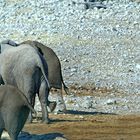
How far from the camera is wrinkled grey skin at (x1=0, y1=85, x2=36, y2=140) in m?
12.0

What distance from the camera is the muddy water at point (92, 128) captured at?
46.0 feet

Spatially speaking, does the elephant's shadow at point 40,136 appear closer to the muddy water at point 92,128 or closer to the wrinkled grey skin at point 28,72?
the muddy water at point 92,128

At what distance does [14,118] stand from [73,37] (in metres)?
17.6

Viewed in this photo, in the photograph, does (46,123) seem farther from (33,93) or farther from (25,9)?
(25,9)

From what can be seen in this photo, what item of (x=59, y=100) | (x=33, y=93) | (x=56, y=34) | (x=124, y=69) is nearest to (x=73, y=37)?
(x=56, y=34)

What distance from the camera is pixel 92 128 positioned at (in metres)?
14.8

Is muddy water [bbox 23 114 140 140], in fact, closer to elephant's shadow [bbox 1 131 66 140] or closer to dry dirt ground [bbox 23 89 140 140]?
dry dirt ground [bbox 23 89 140 140]

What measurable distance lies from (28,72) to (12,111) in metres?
3.38

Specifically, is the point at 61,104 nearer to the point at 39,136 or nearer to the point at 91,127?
the point at 91,127

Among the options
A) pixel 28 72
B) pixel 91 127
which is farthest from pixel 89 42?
pixel 91 127

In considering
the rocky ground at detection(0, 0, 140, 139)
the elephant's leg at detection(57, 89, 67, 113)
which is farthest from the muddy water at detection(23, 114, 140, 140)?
the rocky ground at detection(0, 0, 140, 139)

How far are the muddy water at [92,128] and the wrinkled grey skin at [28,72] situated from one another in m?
0.51

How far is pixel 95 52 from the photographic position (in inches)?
1057

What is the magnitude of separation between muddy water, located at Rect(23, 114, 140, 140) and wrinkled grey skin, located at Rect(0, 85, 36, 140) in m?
1.69
